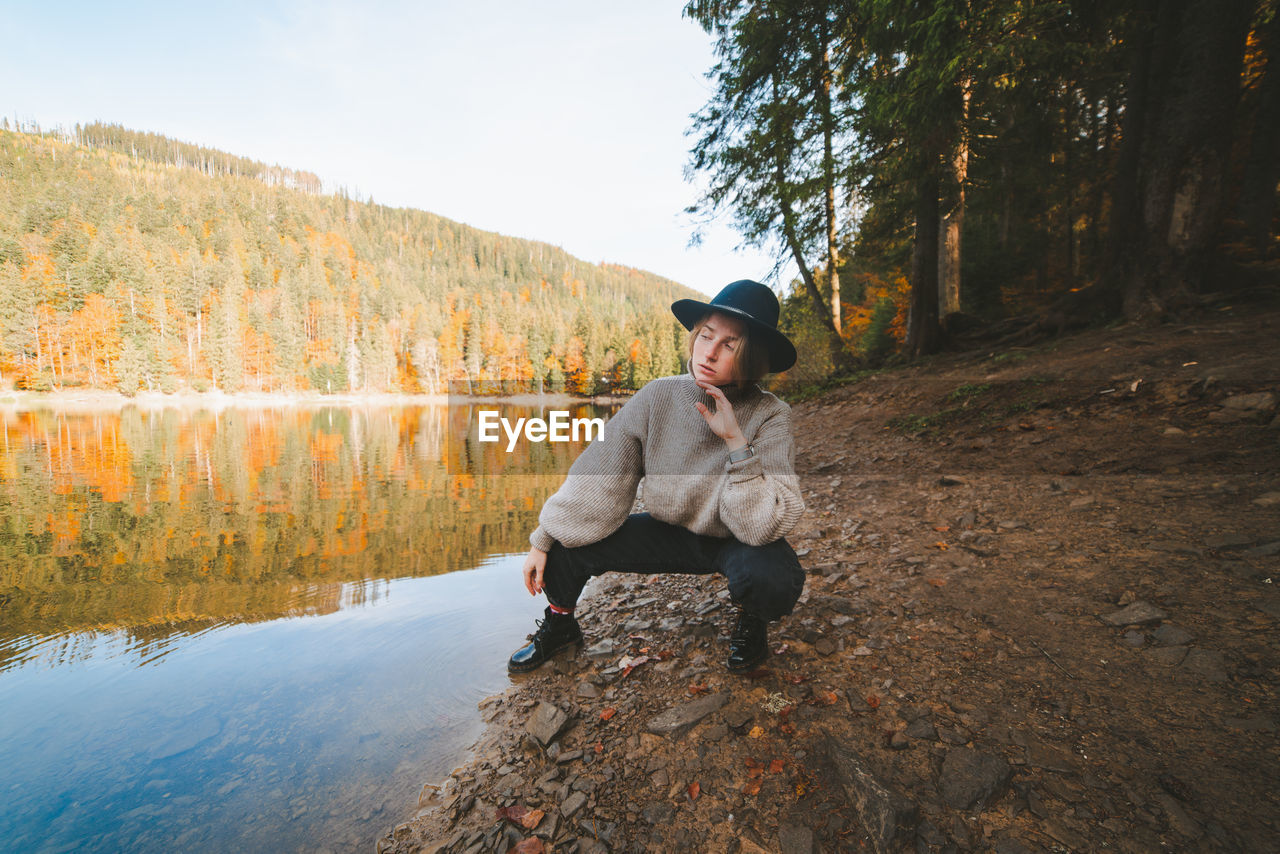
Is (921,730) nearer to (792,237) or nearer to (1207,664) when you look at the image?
(1207,664)

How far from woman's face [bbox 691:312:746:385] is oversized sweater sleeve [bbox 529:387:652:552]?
0.41 m

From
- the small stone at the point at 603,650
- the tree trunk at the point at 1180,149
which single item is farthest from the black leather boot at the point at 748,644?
the tree trunk at the point at 1180,149

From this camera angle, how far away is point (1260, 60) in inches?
427

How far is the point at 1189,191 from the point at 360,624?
438 inches

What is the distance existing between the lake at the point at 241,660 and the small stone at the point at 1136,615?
3.46 meters

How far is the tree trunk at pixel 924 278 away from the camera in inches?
393

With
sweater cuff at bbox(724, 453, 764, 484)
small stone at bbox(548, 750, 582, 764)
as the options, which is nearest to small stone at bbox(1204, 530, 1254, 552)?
sweater cuff at bbox(724, 453, 764, 484)

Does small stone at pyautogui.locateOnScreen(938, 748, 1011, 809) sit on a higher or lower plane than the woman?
lower

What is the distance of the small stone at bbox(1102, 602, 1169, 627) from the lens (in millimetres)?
2451

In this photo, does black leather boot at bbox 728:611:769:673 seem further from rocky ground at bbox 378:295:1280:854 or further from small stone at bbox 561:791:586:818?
small stone at bbox 561:791:586:818

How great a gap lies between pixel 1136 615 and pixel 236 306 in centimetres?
6996

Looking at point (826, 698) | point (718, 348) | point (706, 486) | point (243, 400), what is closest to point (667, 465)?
point (706, 486)

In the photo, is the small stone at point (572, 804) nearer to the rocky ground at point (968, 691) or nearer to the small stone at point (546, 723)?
the rocky ground at point (968, 691)

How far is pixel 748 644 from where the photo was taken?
2.53 m
